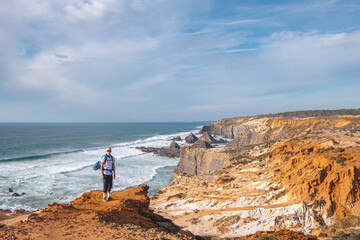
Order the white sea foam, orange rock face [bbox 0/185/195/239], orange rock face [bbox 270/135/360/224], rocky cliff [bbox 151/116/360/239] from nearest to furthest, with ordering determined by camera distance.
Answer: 1. orange rock face [bbox 0/185/195/239]
2. rocky cliff [bbox 151/116/360/239]
3. orange rock face [bbox 270/135/360/224]
4. the white sea foam

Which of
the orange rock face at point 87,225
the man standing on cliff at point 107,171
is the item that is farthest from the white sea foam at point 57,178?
the orange rock face at point 87,225

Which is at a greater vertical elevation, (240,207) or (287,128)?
(287,128)

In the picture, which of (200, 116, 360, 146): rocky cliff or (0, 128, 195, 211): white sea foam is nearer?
(0, 128, 195, 211): white sea foam

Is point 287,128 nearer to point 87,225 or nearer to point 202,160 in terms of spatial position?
point 202,160

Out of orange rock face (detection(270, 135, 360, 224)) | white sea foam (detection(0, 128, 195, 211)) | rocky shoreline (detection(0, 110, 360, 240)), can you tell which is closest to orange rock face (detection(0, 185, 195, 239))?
rocky shoreline (detection(0, 110, 360, 240))

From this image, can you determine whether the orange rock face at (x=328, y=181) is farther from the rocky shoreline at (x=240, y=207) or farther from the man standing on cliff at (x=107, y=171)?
the man standing on cliff at (x=107, y=171)

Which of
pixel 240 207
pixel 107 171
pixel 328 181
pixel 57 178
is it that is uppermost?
pixel 107 171

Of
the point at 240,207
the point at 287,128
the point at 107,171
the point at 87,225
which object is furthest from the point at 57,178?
the point at 287,128

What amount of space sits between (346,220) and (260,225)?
14.2 ft

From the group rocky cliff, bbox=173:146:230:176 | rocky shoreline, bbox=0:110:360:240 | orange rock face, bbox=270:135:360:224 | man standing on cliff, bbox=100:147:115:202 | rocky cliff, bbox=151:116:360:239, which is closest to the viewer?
rocky shoreline, bbox=0:110:360:240

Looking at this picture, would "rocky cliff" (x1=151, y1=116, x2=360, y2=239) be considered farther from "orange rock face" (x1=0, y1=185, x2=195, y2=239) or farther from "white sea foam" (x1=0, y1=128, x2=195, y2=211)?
"white sea foam" (x1=0, y1=128, x2=195, y2=211)

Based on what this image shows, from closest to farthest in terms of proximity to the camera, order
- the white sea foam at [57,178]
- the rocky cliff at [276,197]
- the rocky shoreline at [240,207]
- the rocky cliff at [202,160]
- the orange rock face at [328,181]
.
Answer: the rocky shoreline at [240,207] < the rocky cliff at [276,197] < the orange rock face at [328,181] < the white sea foam at [57,178] < the rocky cliff at [202,160]

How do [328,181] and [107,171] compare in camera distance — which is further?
[328,181]

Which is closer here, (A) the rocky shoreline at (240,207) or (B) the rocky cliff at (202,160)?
(A) the rocky shoreline at (240,207)
